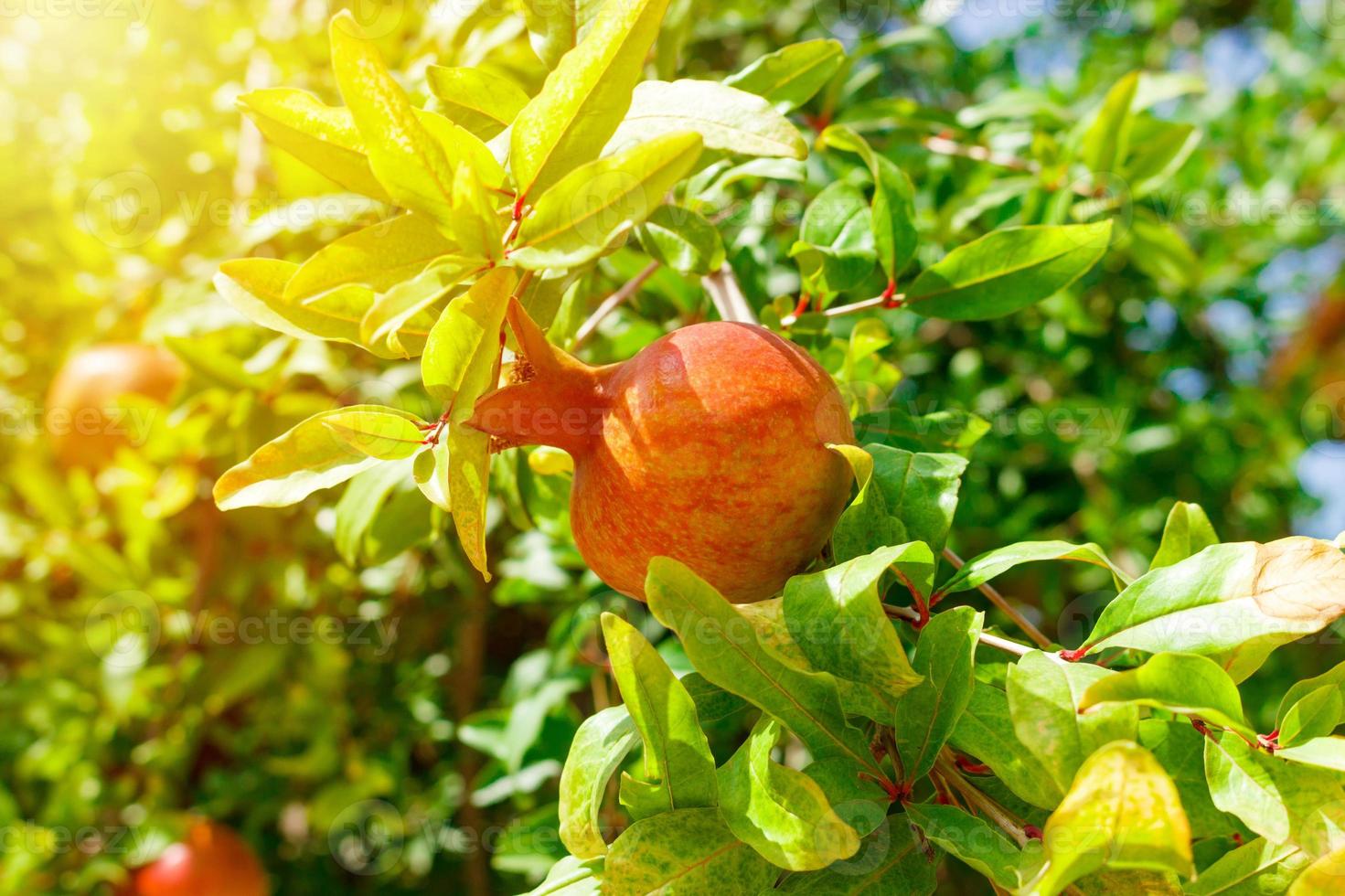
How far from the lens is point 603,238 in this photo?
20.0 inches

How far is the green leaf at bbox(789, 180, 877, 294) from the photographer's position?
753 millimetres

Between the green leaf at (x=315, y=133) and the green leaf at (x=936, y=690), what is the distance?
0.39 metres

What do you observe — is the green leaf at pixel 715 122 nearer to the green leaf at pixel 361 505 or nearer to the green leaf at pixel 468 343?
the green leaf at pixel 468 343

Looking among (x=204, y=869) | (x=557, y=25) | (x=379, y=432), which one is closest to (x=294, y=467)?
(x=379, y=432)

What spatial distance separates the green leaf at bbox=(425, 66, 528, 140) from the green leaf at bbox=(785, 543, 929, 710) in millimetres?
377

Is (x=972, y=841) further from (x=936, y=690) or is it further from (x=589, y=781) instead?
(x=589, y=781)

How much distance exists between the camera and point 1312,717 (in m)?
0.52

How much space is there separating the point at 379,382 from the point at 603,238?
0.76 metres

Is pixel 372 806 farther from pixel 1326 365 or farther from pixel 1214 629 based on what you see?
pixel 1326 365

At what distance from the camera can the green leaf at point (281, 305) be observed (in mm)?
599

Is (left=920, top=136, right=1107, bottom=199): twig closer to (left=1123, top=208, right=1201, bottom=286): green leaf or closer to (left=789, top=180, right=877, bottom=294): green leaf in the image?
(left=1123, top=208, right=1201, bottom=286): green leaf

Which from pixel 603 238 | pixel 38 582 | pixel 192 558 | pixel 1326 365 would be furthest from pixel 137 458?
pixel 1326 365

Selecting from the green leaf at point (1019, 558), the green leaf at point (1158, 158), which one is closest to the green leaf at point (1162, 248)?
the green leaf at point (1158, 158)

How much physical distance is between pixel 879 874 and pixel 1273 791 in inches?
7.9
